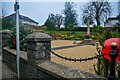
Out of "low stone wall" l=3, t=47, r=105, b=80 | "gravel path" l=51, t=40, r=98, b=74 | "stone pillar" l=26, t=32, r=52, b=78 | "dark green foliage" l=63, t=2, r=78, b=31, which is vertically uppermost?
"dark green foliage" l=63, t=2, r=78, b=31

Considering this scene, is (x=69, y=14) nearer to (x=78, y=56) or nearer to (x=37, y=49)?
(x=78, y=56)

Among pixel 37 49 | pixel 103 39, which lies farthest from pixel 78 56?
pixel 37 49

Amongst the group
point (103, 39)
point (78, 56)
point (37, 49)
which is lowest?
point (78, 56)

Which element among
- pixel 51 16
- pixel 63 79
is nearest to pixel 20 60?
pixel 63 79

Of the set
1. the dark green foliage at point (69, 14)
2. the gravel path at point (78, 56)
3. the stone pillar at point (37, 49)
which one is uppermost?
the dark green foliage at point (69, 14)

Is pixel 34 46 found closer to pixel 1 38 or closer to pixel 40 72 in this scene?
pixel 40 72

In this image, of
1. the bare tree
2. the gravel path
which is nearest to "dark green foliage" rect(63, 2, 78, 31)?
the bare tree

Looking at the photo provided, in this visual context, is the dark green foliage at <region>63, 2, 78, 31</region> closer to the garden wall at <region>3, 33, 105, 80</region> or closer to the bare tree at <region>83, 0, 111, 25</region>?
the bare tree at <region>83, 0, 111, 25</region>

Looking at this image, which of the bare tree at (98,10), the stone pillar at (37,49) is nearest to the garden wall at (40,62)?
the stone pillar at (37,49)

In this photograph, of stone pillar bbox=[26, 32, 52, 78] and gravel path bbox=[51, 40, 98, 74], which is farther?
gravel path bbox=[51, 40, 98, 74]

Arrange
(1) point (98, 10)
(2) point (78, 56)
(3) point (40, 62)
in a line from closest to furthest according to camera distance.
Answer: (3) point (40, 62), (2) point (78, 56), (1) point (98, 10)

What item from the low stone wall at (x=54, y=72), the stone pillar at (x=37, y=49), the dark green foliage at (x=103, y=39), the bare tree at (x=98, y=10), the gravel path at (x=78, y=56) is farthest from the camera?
the bare tree at (x=98, y=10)

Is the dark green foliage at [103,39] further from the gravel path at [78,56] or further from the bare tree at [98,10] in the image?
the bare tree at [98,10]

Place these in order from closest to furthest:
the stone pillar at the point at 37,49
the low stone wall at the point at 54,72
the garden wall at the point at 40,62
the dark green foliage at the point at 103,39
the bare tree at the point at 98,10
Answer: the low stone wall at the point at 54,72, the garden wall at the point at 40,62, the dark green foliage at the point at 103,39, the stone pillar at the point at 37,49, the bare tree at the point at 98,10
